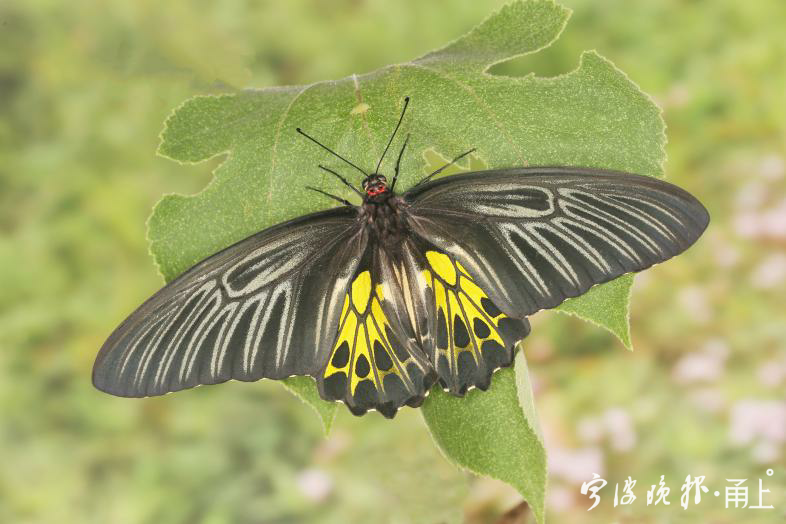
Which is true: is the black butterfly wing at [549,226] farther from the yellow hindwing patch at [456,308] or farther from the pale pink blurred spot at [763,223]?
the pale pink blurred spot at [763,223]

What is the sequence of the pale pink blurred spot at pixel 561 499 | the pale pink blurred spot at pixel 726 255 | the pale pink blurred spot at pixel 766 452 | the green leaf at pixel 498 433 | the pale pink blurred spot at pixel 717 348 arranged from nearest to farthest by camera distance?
the green leaf at pixel 498 433 < the pale pink blurred spot at pixel 766 452 < the pale pink blurred spot at pixel 561 499 < the pale pink blurred spot at pixel 717 348 < the pale pink blurred spot at pixel 726 255

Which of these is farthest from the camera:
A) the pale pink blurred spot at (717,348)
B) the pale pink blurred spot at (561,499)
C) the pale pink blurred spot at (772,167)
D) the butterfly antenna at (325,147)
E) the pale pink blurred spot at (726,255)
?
the pale pink blurred spot at (772,167)

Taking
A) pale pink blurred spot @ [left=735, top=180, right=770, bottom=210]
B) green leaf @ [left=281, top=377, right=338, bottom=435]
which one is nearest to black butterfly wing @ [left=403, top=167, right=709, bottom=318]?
green leaf @ [left=281, top=377, right=338, bottom=435]

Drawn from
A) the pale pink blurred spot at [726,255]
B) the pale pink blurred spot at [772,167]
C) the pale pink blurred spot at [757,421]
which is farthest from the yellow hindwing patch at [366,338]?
the pale pink blurred spot at [772,167]

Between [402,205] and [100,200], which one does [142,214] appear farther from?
[402,205]

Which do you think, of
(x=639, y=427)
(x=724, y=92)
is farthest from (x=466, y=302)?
(x=724, y=92)

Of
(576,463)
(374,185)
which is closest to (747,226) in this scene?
(576,463)

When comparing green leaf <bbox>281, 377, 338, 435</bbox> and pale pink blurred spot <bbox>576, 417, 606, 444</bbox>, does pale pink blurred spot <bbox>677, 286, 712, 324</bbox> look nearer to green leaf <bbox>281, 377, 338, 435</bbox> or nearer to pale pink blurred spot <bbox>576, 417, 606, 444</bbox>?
pale pink blurred spot <bbox>576, 417, 606, 444</bbox>
